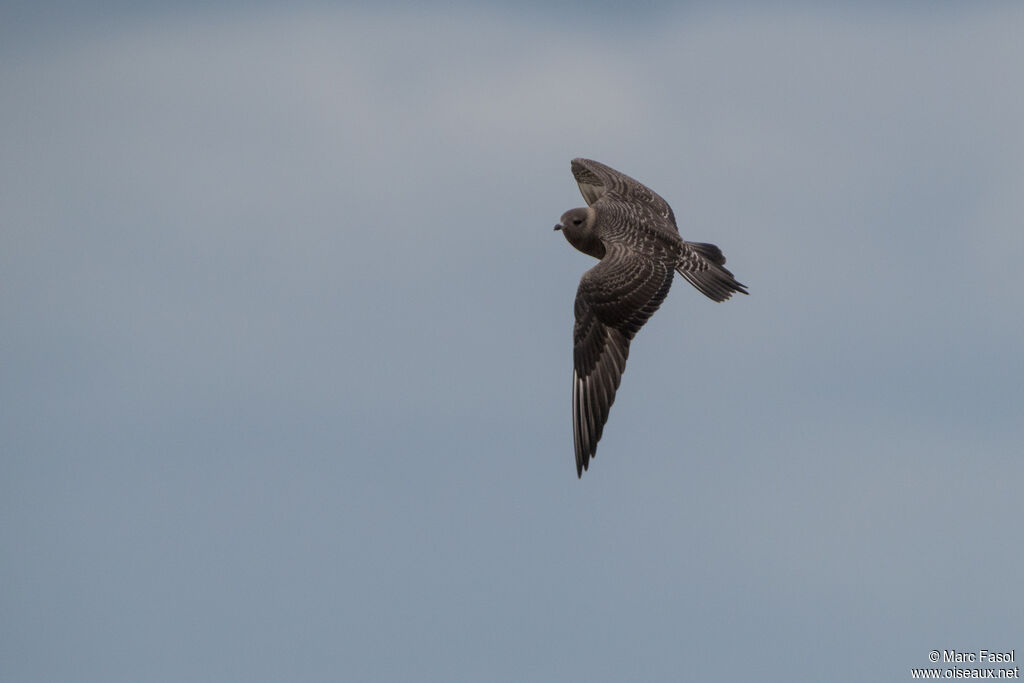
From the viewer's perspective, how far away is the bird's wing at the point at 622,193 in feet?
85.3

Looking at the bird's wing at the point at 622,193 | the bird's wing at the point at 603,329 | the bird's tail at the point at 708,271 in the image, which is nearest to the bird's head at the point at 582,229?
the bird's wing at the point at 622,193

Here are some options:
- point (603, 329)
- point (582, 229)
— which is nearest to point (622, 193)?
point (582, 229)

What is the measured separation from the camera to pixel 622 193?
90.3 feet

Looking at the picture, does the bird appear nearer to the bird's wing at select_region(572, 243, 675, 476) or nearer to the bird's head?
the bird's wing at select_region(572, 243, 675, 476)

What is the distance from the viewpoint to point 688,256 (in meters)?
23.8

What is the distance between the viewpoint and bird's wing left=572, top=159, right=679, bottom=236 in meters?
26.0

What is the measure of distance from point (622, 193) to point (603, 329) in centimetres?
551

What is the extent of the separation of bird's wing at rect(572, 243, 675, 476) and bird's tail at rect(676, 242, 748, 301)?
1.90 feet

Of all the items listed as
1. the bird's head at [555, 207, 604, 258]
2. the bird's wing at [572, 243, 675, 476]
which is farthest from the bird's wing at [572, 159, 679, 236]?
the bird's wing at [572, 243, 675, 476]

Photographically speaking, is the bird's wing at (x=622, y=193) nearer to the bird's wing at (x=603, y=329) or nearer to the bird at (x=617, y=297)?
the bird at (x=617, y=297)

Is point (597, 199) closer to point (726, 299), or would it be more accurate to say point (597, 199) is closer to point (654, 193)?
point (654, 193)

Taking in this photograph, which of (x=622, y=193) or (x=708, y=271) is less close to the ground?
(x=622, y=193)

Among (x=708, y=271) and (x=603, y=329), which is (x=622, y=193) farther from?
(x=603, y=329)

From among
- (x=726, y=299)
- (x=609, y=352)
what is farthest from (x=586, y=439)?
(x=726, y=299)
